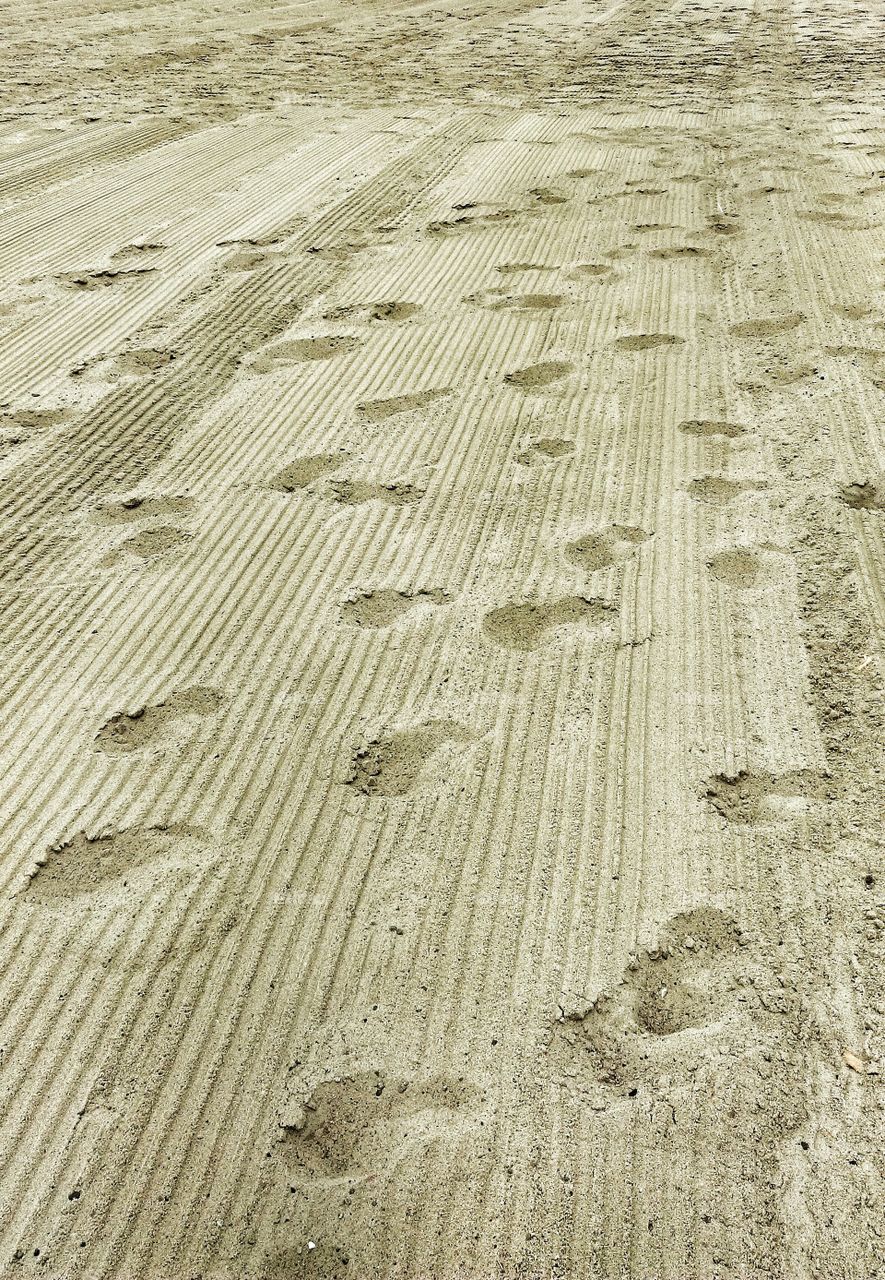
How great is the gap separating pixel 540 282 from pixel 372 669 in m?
4.46

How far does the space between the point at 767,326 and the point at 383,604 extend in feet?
12.7

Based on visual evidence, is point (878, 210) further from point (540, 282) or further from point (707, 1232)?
point (707, 1232)

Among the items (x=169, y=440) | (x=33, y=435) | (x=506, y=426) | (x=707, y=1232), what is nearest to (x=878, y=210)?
(x=506, y=426)

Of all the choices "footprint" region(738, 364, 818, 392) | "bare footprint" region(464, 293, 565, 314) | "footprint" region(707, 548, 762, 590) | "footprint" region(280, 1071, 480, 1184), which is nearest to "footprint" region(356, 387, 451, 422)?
"bare footprint" region(464, 293, 565, 314)

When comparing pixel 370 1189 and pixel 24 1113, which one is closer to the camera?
pixel 370 1189

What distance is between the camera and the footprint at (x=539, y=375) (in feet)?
20.6

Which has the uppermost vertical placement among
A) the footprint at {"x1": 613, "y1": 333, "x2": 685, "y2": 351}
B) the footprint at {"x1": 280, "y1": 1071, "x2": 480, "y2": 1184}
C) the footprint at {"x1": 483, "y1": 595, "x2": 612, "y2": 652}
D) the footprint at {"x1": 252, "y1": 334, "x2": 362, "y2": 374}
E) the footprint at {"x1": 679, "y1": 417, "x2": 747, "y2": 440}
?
the footprint at {"x1": 252, "y1": 334, "x2": 362, "y2": 374}

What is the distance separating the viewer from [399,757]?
12.8 feet

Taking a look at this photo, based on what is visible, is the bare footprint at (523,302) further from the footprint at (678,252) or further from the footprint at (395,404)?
the footprint at (395,404)

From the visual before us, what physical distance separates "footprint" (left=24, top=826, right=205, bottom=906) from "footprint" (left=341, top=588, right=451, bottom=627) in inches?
54.1

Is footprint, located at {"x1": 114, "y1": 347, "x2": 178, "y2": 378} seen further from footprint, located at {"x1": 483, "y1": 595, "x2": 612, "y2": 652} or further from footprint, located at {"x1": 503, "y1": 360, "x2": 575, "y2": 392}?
footprint, located at {"x1": 483, "y1": 595, "x2": 612, "y2": 652}

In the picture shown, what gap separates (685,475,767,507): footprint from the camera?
518cm

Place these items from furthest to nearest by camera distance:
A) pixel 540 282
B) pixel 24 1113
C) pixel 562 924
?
pixel 540 282
pixel 562 924
pixel 24 1113

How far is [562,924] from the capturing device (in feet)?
10.8
